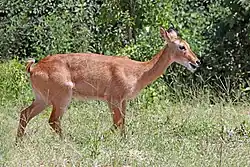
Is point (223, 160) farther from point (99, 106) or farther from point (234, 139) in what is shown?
point (99, 106)

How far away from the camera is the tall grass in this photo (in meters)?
Answer: 6.55

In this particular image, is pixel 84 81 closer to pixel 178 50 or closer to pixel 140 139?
pixel 178 50

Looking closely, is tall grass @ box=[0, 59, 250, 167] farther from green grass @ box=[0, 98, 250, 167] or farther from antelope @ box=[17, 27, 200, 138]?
antelope @ box=[17, 27, 200, 138]

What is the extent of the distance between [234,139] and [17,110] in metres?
4.44

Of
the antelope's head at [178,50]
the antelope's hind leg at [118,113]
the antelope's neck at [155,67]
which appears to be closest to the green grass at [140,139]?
the antelope's hind leg at [118,113]

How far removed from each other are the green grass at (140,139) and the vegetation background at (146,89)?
0.01 metres

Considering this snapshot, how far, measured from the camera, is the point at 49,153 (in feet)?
22.3

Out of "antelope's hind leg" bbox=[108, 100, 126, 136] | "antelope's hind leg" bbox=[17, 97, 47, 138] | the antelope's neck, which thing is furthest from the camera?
the antelope's neck

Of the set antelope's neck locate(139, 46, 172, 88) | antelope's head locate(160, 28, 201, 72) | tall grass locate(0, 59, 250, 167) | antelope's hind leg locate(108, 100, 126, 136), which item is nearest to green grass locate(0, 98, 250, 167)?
tall grass locate(0, 59, 250, 167)

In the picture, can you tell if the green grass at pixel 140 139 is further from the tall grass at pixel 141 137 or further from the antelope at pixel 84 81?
the antelope at pixel 84 81

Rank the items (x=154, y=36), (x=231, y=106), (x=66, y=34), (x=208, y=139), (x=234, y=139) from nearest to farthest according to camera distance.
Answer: (x=234, y=139) < (x=208, y=139) < (x=231, y=106) < (x=154, y=36) < (x=66, y=34)

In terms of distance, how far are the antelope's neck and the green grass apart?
0.47 meters

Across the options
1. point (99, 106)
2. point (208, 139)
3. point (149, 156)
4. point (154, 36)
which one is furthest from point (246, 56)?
point (149, 156)

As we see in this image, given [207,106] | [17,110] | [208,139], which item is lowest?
[17,110]
